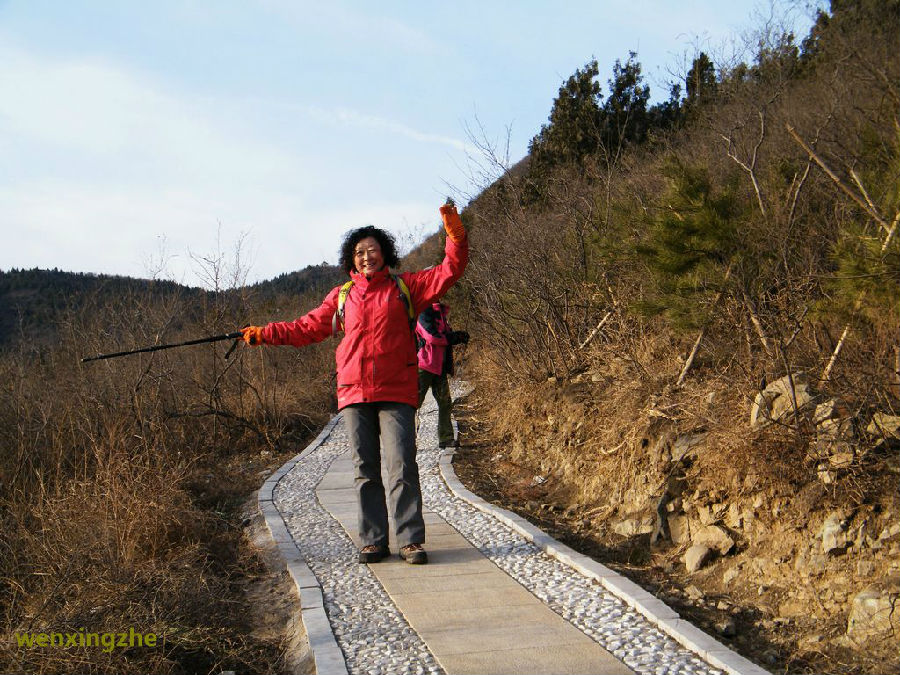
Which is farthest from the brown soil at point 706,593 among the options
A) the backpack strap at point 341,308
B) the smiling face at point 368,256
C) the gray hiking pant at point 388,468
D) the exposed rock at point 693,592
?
the smiling face at point 368,256

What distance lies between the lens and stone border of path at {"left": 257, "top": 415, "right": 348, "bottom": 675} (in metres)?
3.72

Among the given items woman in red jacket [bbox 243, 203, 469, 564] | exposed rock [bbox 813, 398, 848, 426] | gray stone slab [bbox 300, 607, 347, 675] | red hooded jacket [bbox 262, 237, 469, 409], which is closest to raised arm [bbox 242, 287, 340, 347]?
woman in red jacket [bbox 243, 203, 469, 564]

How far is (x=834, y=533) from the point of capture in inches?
171

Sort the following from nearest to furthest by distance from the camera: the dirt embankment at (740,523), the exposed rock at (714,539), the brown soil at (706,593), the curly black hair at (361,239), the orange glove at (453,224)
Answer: the brown soil at (706,593) < the dirt embankment at (740,523) < the orange glove at (453,224) < the exposed rock at (714,539) < the curly black hair at (361,239)

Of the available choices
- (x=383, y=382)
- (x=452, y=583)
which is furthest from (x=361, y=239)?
(x=452, y=583)

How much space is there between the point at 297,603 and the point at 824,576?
3.02 meters

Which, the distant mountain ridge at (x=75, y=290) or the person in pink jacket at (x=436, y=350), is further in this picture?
the distant mountain ridge at (x=75, y=290)

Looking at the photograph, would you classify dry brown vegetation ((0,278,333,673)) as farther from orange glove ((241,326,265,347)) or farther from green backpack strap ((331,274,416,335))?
green backpack strap ((331,274,416,335))

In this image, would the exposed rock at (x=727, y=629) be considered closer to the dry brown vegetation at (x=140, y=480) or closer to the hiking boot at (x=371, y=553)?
the hiking boot at (x=371, y=553)

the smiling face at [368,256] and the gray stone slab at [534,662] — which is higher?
the smiling face at [368,256]

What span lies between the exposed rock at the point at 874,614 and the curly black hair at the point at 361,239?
3383 mm

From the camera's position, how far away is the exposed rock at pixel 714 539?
4.99 metres

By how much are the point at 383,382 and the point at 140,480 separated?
7.95 feet

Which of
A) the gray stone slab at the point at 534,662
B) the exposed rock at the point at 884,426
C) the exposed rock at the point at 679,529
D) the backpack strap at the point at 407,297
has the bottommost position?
the gray stone slab at the point at 534,662
